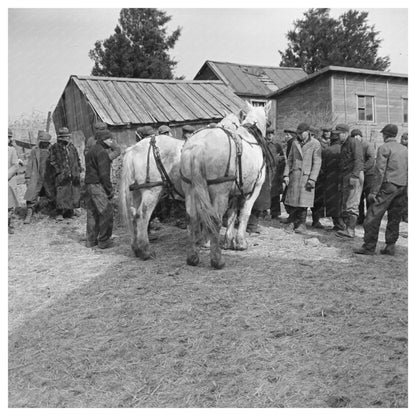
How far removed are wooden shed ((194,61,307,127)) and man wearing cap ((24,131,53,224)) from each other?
17843 millimetres

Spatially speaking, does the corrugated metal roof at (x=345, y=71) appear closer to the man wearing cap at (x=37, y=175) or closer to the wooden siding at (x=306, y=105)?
the wooden siding at (x=306, y=105)

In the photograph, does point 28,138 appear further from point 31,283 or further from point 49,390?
point 49,390

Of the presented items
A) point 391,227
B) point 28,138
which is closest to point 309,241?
point 391,227

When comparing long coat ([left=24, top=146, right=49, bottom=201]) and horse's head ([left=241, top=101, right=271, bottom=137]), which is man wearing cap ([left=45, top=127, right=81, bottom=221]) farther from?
horse's head ([left=241, top=101, right=271, bottom=137])

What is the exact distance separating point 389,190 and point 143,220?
137 inches

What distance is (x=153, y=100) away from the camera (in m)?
11.3

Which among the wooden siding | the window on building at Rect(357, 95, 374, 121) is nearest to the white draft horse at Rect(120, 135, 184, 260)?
the wooden siding

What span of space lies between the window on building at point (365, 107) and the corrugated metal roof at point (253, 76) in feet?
20.6

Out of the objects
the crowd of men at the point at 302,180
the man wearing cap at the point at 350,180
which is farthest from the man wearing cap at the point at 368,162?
the man wearing cap at the point at 350,180

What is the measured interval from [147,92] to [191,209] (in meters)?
7.82

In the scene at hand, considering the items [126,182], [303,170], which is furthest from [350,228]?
[126,182]

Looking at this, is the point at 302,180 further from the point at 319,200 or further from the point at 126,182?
the point at 126,182

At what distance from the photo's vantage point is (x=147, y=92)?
11.7 meters
